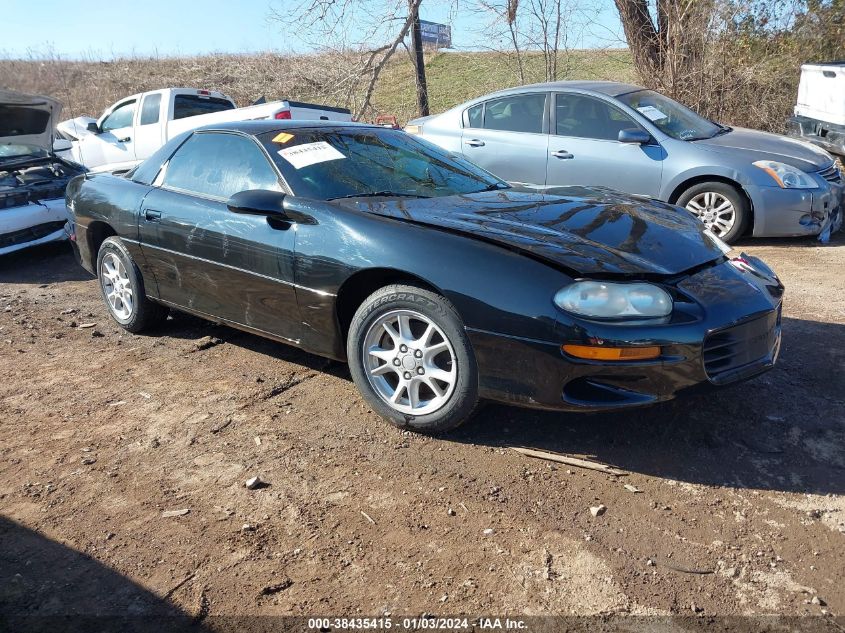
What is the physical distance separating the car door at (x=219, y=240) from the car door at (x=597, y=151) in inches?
161

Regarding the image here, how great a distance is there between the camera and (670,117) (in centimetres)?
749

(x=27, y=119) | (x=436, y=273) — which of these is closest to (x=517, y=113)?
(x=436, y=273)

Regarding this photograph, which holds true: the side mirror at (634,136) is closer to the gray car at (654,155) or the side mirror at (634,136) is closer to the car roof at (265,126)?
the gray car at (654,155)

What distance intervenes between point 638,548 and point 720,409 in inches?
49.4

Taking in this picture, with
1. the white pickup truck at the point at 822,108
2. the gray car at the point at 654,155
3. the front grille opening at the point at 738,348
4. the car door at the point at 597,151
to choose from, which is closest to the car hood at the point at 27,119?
the gray car at the point at 654,155

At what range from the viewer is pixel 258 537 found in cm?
271

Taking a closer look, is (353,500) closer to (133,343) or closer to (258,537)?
(258,537)

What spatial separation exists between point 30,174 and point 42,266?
1.18 metres

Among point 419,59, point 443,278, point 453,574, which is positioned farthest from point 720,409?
point 419,59

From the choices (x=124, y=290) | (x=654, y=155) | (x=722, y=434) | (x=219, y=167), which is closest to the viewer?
(x=722, y=434)

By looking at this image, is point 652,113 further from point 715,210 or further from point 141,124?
point 141,124

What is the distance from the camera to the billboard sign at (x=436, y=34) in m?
13.0

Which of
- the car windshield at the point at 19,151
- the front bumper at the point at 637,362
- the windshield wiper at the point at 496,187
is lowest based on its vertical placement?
the front bumper at the point at 637,362

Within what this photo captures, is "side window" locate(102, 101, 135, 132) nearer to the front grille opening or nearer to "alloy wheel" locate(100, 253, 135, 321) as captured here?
"alloy wheel" locate(100, 253, 135, 321)
